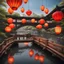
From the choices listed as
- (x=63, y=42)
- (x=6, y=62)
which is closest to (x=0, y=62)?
(x=6, y=62)

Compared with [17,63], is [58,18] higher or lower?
higher

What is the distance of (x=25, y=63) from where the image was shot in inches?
441

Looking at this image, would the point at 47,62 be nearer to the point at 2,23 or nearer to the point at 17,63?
the point at 17,63

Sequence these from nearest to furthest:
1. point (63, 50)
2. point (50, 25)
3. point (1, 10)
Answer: point (63, 50), point (1, 10), point (50, 25)

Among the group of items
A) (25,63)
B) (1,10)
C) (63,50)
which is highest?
(1,10)

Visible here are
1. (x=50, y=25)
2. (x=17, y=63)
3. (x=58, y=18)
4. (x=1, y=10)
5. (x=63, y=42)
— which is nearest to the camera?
(x=58, y=18)

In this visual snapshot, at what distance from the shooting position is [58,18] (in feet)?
30.2

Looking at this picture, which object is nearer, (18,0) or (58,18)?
(18,0)

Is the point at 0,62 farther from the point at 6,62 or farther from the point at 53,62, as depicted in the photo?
the point at 53,62

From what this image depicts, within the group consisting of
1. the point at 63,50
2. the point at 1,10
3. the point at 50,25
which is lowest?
the point at 63,50

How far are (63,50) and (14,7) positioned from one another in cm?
419

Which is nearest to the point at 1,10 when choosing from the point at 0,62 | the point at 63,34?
the point at 63,34

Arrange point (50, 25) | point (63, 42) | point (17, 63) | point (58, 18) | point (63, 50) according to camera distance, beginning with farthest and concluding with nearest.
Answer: point (50, 25) → point (63, 42) → point (17, 63) → point (63, 50) → point (58, 18)

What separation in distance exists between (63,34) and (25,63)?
8.18 meters
